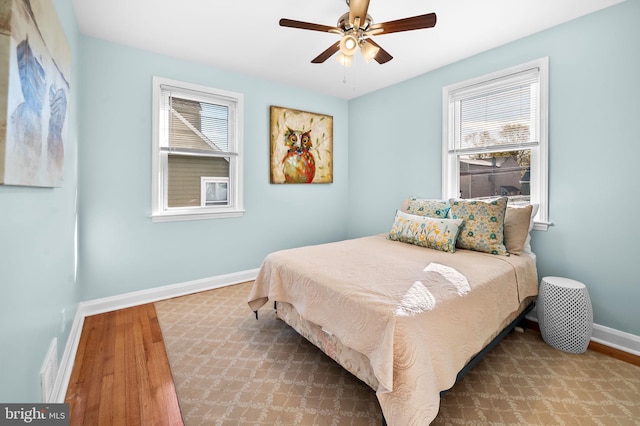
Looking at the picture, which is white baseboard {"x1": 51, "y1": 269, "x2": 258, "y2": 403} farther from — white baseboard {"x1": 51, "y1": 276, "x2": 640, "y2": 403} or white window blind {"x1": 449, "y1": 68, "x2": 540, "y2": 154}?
white window blind {"x1": 449, "y1": 68, "x2": 540, "y2": 154}

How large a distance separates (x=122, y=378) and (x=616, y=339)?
355cm

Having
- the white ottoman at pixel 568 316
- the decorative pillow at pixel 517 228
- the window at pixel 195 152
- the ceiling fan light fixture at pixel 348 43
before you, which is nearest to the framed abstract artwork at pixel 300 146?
the window at pixel 195 152

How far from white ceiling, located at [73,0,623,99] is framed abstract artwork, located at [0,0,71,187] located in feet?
3.44

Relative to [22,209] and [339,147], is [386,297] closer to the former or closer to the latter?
[22,209]

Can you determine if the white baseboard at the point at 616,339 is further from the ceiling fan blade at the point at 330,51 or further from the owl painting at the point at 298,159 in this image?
the owl painting at the point at 298,159

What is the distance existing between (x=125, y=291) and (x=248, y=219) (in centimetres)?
149

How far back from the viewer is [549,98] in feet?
8.43

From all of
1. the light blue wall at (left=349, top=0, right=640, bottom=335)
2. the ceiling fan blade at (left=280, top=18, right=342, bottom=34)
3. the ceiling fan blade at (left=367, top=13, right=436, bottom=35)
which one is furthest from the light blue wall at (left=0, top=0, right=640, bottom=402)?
the ceiling fan blade at (left=367, top=13, right=436, bottom=35)

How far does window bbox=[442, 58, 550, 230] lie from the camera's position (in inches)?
104

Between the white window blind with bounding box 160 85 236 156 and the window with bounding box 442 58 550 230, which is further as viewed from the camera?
the white window blind with bounding box 160 85 236 156

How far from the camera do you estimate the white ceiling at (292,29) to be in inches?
88.7

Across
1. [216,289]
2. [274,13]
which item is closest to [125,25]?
[274,13]

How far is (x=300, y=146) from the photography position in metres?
4.11

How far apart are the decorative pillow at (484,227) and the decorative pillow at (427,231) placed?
0.31 ft
